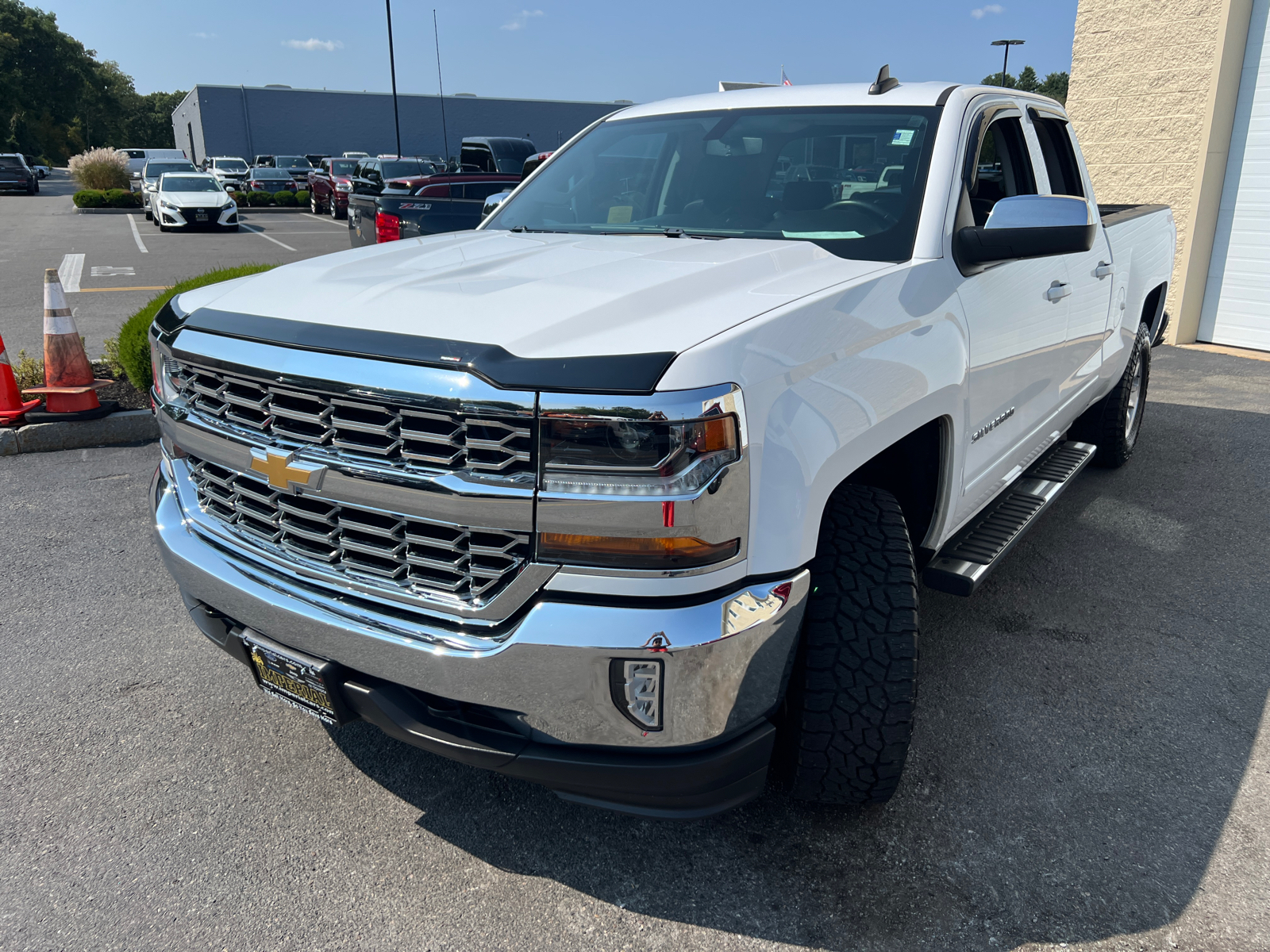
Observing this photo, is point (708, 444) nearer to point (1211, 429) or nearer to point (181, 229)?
point (1211, 429)

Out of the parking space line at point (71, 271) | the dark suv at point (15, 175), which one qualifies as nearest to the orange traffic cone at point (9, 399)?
the parking space line at point (71, 271)

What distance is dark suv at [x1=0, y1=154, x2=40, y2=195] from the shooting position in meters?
38.4

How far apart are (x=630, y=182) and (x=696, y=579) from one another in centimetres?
219

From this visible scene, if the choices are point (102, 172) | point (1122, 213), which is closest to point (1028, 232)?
point (1122, 213)

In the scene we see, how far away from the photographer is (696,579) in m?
1.80

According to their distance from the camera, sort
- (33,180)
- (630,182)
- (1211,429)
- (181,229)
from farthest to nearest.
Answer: (33,180)
(181,229)
(1211,429)
(630,182)

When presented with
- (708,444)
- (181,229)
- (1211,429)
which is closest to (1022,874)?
(708,444)

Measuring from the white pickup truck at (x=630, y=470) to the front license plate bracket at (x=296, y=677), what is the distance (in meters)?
0.01

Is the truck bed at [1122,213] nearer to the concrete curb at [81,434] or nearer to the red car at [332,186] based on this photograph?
the concrete curb at [81,434]

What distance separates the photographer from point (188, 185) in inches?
888

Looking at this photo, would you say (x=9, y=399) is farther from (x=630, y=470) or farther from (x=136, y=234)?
(x=136, y=234)

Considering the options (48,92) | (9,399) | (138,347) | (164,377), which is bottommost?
(9,399)

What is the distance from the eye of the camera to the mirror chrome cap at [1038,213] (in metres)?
2.67

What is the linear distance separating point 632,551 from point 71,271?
16.2 metres
